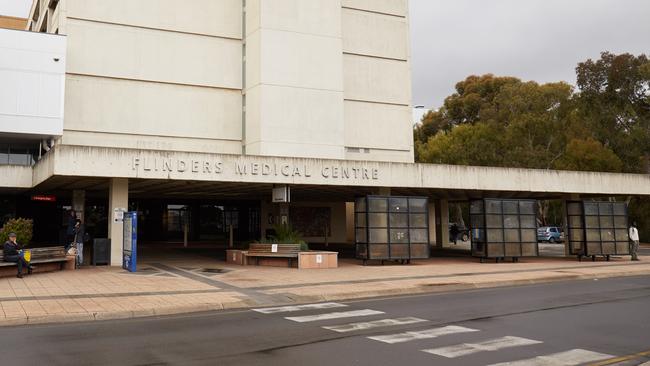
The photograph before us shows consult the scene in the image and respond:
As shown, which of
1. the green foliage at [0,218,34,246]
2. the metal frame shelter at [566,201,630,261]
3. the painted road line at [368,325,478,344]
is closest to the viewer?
the painted road line at [368,325,478,344]

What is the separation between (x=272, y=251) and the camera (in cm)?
2203

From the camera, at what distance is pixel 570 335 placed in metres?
9.20

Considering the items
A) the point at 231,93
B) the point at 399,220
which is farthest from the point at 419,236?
the point at 231,93

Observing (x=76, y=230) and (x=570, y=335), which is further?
(x=76, y=230)

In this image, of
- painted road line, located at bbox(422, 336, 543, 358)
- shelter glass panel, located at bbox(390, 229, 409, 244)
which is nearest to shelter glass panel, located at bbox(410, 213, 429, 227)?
shelter glass panel, located at bbox(390, 229, 409, 244)

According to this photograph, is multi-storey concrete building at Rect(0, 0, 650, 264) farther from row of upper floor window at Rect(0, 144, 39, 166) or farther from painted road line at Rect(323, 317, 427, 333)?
painted road line at Rect(323, 317, 427, 333)

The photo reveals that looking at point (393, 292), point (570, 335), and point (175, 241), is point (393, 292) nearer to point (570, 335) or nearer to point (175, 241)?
point (570, 335)

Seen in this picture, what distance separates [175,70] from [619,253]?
80.2 ft

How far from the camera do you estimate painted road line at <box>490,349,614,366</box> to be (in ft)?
23.9

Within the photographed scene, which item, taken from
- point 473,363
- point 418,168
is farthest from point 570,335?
point 418,168

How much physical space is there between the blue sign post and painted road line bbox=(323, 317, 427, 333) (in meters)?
11.1

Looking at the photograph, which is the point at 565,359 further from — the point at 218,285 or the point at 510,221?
the point at 510,221

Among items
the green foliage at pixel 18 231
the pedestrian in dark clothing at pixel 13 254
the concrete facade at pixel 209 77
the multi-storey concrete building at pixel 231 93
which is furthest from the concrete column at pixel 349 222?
the pedestrian in dark clothing at pixel 13 254

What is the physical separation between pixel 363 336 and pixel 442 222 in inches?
1269
